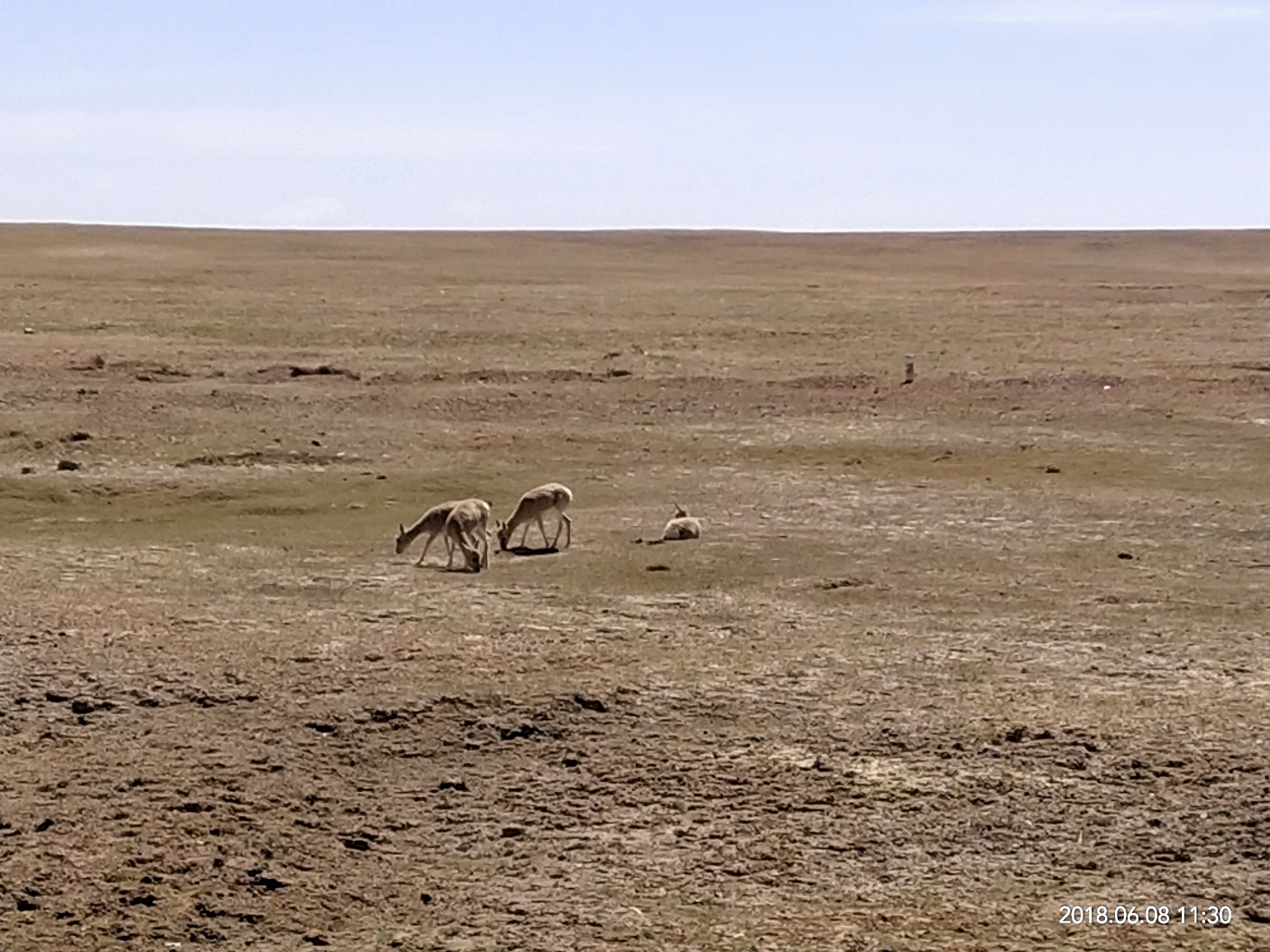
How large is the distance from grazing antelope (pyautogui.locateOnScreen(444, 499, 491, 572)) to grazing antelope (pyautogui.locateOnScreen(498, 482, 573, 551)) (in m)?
0.61

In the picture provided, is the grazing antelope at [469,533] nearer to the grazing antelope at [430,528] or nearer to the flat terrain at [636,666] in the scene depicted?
the grazing antelope at [430,528]

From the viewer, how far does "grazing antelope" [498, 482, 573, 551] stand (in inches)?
601

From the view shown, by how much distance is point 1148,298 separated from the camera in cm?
5169

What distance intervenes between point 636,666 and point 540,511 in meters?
4.57

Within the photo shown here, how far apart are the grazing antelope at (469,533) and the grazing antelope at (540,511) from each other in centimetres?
61

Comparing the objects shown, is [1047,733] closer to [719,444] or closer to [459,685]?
[459,685]

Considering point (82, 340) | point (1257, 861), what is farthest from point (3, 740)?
point (82, 340)

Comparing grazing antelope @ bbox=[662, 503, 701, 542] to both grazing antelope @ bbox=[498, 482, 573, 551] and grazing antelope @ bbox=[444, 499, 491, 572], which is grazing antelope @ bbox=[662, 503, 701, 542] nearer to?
grazing antelope @ bbox=[498, 482, 573, 551]

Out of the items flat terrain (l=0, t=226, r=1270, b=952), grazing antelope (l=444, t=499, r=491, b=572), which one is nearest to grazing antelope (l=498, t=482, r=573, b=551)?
flat terrain (l=0, t=226, r=1270, b=952)

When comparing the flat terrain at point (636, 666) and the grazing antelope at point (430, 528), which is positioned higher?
the grazing antelope at point (430, 528)

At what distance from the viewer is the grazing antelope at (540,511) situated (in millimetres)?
15258

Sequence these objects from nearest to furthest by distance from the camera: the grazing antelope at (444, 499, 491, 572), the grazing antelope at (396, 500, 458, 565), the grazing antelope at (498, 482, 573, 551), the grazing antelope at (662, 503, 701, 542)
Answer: the grazing antelope at (444, 499, 491, 572) < the grazing antelope at (396, 500, 458, 565) < the grazing antelope at (662, 503, 701, 542) < the grazing antelope at (498, 482, 573, 551)

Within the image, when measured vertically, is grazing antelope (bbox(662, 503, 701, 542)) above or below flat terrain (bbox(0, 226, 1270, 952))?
above

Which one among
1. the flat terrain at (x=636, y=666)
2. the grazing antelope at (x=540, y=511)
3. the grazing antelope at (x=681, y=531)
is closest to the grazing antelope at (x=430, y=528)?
the flat terrain at (x=636, y=666)
